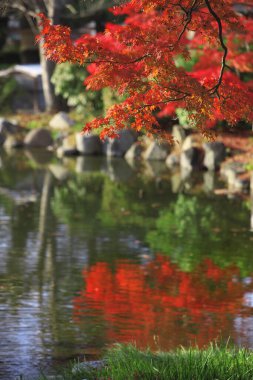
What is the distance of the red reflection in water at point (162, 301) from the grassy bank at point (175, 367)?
231cm

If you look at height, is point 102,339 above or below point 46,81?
below

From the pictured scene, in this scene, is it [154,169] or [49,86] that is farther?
[49,86]

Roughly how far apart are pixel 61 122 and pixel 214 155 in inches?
463

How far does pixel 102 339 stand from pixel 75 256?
211 inches

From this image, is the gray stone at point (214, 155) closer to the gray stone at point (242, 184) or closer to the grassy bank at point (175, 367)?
the gray stone at point (242, 184)

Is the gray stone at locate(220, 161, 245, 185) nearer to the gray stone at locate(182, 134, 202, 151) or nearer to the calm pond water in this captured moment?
the calm pond water

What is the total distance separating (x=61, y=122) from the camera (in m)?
40.8

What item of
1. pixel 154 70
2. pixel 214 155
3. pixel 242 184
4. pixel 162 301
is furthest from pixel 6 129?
pixel 154 70

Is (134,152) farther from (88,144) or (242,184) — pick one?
(242,184)

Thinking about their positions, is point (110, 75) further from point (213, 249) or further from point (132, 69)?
point (213, 249)

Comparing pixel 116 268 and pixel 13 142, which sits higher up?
pixel 13 142

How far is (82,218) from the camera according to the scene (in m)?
20.6

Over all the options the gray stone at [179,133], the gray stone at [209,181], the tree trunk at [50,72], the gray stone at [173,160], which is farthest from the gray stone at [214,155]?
the tree trunk at [50,72]

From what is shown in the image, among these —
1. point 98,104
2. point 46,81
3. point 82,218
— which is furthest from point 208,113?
point 46,81
